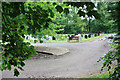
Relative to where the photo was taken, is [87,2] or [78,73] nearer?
[87,2]

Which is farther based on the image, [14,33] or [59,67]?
[59,67]

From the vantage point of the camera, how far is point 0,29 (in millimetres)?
2295

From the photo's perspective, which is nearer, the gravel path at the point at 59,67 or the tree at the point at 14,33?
the tree at the point at 14,33

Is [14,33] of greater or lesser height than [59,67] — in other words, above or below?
above

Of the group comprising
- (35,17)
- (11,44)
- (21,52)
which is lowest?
(21,52)

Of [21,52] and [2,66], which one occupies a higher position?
[21,52]

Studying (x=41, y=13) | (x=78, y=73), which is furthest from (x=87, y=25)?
(x=41, y=13)

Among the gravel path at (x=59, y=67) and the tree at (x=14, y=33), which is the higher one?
the tree at (x=14, y=33)

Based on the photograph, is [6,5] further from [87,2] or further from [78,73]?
[78,73]

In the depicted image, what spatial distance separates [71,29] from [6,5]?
30.6 metres

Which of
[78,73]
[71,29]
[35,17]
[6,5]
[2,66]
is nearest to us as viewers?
[2,66]

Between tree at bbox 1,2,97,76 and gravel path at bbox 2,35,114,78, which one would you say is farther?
gravel path at bbox 2,35,114,78

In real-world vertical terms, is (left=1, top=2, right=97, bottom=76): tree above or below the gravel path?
above

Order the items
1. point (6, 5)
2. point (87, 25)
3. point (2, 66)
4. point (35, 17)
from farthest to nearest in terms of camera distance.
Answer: point (87, 25)
point (35, 17)
point (6, 5)
point (2, 66)
